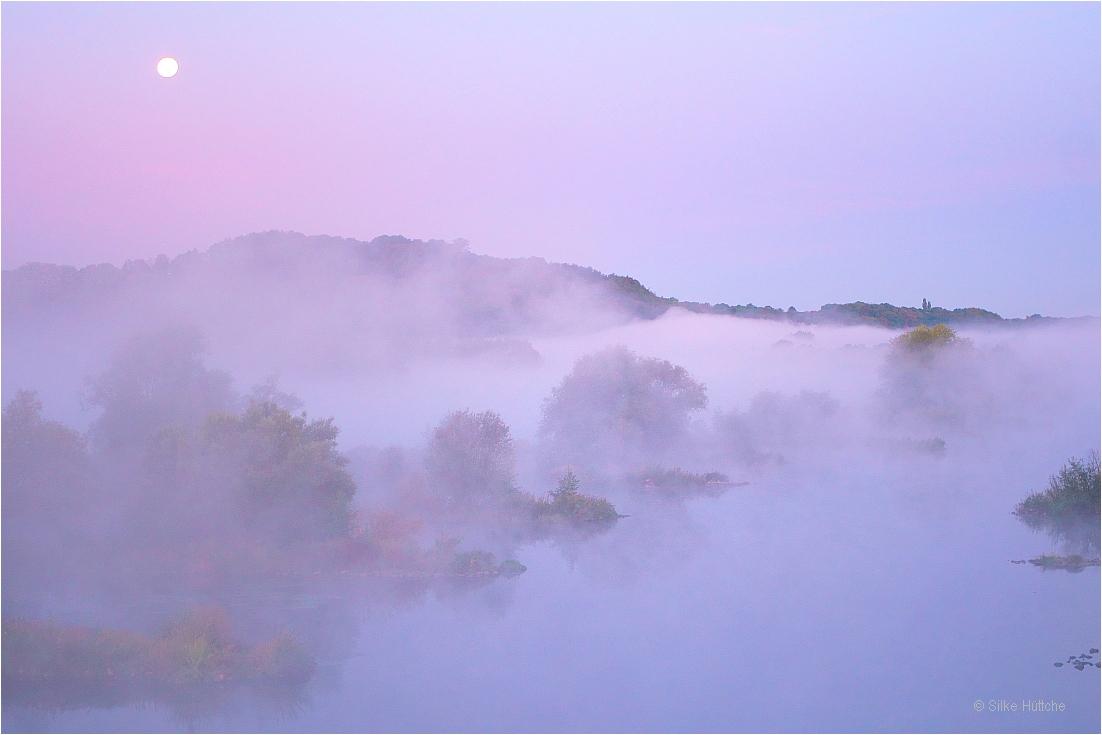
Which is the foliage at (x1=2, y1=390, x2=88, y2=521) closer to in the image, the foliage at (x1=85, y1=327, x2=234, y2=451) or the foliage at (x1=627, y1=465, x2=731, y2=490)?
the foliage at (x1=85, y1=327, x2=234, y2=451)

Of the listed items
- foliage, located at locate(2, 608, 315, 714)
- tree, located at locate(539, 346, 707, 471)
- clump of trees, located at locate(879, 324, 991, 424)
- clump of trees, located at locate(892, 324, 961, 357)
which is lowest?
foliage, located at locate(2, 608, 315, 714)

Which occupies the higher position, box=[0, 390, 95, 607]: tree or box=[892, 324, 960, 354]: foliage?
box=[892, 324, 960, 354]: foliage

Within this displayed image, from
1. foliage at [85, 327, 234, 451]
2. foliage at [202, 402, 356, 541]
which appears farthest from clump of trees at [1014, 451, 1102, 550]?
foliage at [85, 327, 234, 451]

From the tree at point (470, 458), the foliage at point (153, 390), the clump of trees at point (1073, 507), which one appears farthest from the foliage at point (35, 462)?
the clump of trees at point (1073, 507)

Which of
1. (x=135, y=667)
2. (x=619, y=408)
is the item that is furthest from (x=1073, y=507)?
(x=135, y=667)

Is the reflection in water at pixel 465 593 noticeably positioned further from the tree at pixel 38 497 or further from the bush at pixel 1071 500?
the bush at pixel 1071 500

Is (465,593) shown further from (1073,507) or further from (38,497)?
(1073,507)

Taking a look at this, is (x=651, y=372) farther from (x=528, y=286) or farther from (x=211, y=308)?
(x=211, y=308)
